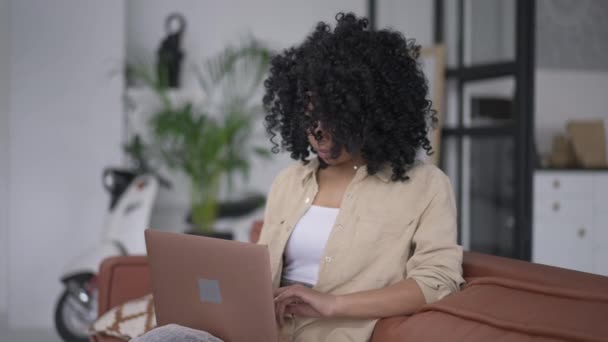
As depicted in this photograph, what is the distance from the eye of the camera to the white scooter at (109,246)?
3.60m

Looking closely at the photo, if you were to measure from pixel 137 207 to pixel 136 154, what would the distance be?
2.59 ft

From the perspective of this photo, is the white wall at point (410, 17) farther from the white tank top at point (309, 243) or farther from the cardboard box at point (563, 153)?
the white tank top at point (309, 243)

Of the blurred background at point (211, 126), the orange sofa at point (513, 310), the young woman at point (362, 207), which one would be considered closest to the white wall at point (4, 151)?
the blurred background at point (211, 126)

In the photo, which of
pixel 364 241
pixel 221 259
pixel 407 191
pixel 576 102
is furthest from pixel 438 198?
pixel 576 102

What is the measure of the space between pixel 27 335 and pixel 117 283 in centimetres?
212

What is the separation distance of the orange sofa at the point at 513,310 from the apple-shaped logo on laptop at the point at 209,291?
0.40 meters

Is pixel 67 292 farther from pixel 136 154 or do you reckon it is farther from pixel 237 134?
pixel 237 134

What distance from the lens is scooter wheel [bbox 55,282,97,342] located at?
3658mm

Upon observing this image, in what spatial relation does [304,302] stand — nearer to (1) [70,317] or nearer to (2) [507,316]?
(2) [507,316]

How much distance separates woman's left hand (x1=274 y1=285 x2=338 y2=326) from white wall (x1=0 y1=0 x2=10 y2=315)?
144 inches

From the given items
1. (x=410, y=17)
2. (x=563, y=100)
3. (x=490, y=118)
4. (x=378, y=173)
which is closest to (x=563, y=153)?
(x=490, y=118)

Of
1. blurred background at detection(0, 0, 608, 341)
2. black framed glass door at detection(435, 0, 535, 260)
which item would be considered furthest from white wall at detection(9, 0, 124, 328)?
black framed glass door at detection(435, 0, 535, 260)

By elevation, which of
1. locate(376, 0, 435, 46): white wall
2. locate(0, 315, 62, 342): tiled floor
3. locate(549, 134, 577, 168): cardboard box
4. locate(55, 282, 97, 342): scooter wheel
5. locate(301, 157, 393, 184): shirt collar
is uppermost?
locate(376, 0, 435, 46): white wall

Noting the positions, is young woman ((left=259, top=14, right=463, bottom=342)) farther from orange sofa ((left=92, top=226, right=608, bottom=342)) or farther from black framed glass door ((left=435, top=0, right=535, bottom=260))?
black framed glass door ((left=435, top=0, right=535, bottom=260))
